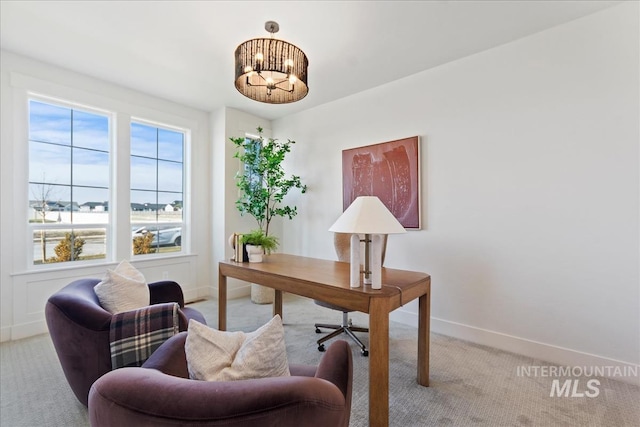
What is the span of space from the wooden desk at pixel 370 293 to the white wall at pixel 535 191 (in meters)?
1.00

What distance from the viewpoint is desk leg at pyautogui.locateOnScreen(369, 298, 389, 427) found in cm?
159

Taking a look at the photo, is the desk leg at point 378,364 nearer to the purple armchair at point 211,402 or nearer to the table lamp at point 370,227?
the table lamp at point 370,227

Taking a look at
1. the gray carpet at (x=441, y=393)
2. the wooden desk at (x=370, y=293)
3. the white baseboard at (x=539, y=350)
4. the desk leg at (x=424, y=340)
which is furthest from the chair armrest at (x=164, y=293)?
the white baseboard at (x=539, y=350)

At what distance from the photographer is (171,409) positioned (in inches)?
28.0

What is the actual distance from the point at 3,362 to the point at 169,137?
2.79 m

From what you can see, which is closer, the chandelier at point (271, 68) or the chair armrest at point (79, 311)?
the chair armrest at point (79, 311)

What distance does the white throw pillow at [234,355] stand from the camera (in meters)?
0.90

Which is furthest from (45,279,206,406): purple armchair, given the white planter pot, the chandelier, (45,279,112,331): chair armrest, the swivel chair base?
the chandelier

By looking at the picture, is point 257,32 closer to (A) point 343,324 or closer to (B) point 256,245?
(B) point 256,245

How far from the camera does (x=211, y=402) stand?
0.71m

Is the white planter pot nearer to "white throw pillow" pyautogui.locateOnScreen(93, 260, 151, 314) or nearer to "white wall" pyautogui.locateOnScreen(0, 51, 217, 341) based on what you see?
"white throw pillow" pyautogui.locateOnScreen(93, 260, 151, 314)

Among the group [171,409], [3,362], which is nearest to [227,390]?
[171,409]

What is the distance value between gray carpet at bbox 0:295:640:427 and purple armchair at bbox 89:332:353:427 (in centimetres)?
117

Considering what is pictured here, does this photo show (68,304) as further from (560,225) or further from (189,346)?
(560,225)
